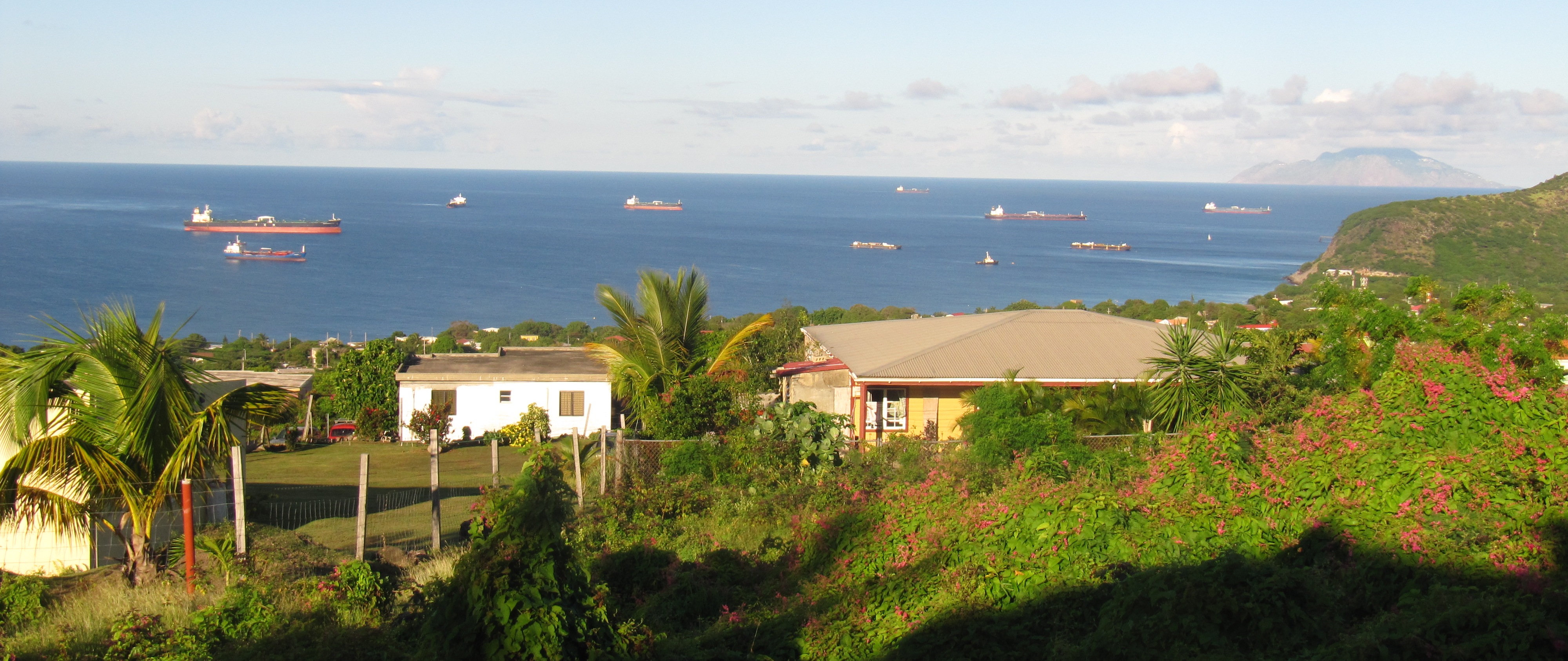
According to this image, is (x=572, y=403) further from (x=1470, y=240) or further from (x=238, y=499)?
(x=1470, y=240)

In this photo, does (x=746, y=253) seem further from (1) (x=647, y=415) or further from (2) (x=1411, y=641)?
(2) (x=1411, y=641)

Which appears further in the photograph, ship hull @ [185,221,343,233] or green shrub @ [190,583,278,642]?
ship hull @ [185,221,343,233]

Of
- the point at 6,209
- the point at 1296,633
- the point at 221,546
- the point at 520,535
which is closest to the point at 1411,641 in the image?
the point at 1296,633

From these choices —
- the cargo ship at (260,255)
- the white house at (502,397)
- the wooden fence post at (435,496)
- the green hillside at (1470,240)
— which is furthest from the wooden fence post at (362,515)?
the cargo ship at (260,255)

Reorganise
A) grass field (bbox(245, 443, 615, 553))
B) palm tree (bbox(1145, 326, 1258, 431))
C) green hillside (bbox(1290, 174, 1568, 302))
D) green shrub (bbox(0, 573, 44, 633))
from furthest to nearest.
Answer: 1. green hillside (bbox(1290, 174, 1568, 302))
2. palm tree (bbox(1145, 326, 1258, 431))
3. grass field (bbox(245, 443, 615, 553))
4. green shrub (bbox(0, 573, 44, 633))

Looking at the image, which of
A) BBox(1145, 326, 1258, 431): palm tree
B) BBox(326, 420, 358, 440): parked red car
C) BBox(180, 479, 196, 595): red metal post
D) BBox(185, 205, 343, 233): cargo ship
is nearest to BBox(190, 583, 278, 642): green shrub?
BBox(180, 479, 196, 595): red metal post

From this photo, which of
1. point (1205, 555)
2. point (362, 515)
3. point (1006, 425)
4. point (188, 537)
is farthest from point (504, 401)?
point (1205, 555)

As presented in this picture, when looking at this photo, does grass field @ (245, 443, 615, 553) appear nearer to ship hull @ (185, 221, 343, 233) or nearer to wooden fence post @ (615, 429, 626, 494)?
wooden fence post @ (615, 429, 626, 494)

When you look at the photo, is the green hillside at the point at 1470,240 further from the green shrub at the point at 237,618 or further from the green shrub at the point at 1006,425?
the green shrub at the point at 237,618
